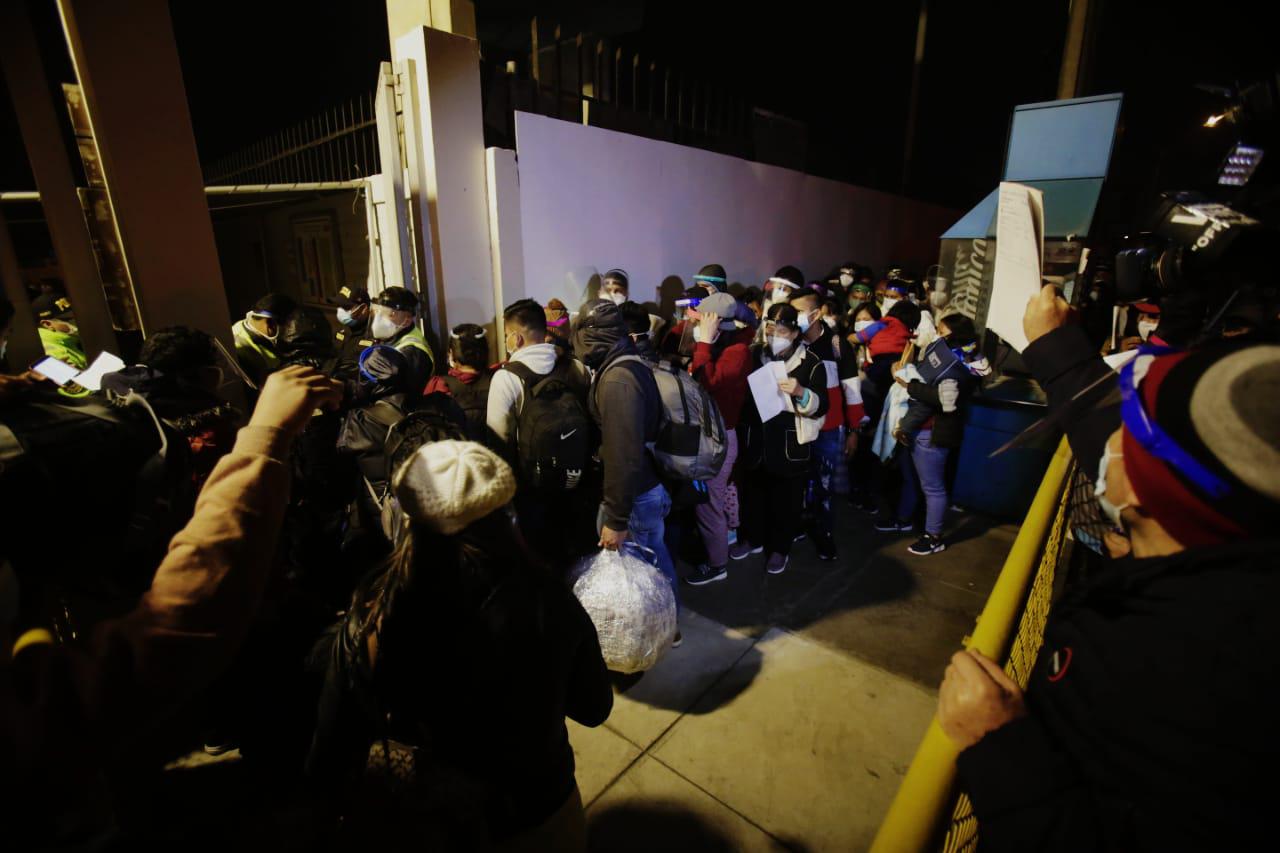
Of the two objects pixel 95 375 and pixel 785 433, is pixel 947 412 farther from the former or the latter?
pixel 95 375

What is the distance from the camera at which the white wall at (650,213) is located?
5.84m

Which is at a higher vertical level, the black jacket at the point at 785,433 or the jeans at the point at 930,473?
the black jacket at the point at 785,433

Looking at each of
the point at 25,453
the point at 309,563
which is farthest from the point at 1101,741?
the point at 309,563

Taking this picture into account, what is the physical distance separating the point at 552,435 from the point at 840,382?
2.44m

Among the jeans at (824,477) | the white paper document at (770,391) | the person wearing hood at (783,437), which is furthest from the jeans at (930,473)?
the white paper document at (770,391)

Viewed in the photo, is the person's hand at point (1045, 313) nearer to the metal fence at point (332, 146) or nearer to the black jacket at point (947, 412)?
the black jacket at point (947, 412)

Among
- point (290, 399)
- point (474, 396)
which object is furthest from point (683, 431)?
point (290, 399)

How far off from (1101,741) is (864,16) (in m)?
19.7

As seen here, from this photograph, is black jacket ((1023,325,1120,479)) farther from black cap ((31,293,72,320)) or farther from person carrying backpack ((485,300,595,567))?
black cap ((31,293,72,320))

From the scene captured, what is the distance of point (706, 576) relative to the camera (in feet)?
13.9

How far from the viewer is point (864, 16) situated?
15.9 metres

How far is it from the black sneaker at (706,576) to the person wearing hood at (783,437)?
30cm

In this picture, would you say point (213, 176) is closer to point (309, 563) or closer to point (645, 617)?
point (309, 563)

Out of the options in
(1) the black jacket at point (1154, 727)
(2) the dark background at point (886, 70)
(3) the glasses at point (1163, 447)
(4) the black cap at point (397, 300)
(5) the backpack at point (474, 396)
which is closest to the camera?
(1) the black jacket at point (1154, 727)
